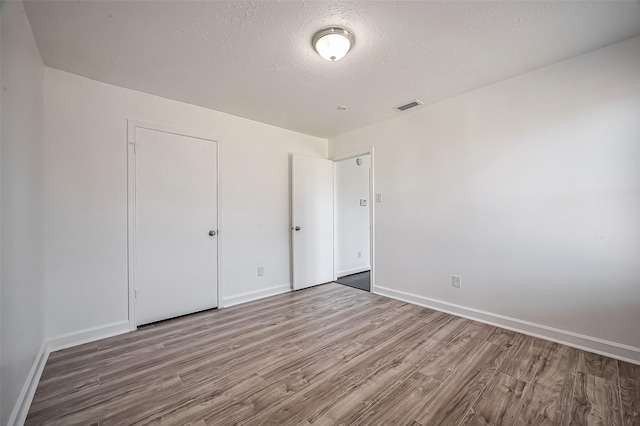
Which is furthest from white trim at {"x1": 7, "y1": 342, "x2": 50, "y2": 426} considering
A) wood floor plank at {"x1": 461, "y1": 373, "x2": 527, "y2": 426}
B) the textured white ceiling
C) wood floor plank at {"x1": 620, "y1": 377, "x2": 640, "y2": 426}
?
wood floor plank at {"x1": 620, "y1": 377, "x2": 640, "y2": 426}

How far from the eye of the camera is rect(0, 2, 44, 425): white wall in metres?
1.32

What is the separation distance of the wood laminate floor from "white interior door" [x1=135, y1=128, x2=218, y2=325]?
1.21 feet

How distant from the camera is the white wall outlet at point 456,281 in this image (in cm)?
284

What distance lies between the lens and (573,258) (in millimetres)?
2158

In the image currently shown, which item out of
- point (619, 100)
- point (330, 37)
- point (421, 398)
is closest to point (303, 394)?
point (421, 398)

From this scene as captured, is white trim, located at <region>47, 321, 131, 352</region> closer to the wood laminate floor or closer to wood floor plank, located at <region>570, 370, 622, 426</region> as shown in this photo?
the wood laminate floor

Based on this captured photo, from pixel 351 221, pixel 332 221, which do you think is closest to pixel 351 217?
pixel 351 221

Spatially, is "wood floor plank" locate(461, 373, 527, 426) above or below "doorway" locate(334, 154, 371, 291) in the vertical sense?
below

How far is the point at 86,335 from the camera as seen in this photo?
2342 millimetres

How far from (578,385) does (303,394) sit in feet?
6.01

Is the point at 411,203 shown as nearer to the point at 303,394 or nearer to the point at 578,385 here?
the point at 578,385

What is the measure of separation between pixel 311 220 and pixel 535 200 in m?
2.73

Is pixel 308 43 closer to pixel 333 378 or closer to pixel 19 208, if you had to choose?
pixel 19 208

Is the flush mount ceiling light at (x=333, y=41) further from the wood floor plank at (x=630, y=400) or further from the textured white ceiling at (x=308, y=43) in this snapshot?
the wood floor plank at (x=630, y=400)
